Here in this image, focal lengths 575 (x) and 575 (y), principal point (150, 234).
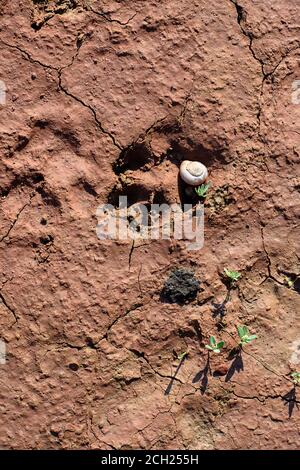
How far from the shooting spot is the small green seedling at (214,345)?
3293 millimetres

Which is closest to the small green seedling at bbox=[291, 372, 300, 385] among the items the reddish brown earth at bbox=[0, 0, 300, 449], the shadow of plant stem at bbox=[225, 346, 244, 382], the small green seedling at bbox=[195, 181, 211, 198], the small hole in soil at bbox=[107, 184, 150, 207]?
the reddish brown earth at bbox=[0, 0, 300, 449]

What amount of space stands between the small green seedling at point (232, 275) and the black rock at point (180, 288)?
0.18 m

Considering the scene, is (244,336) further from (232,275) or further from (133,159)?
(133,159)

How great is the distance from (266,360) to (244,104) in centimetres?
154

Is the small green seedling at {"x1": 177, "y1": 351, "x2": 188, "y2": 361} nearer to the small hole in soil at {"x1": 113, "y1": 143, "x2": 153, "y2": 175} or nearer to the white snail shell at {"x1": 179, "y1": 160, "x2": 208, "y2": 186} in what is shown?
the white snail shell at {"x1": 179, "y1": 160, "x2": 208, "y2": 186}

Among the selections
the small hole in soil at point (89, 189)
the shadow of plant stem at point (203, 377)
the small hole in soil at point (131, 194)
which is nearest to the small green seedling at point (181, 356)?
the shadow of plant stem at point (203, 377)

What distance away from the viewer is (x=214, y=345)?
10.9ft

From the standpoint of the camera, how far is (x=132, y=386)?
3.26 metres

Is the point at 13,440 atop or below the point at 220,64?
below

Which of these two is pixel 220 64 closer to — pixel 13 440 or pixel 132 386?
pixel 132 386

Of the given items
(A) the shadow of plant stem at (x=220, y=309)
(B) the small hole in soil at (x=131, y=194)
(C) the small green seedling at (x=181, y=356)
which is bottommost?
(C) the small green seedling at (x=181, y=356)

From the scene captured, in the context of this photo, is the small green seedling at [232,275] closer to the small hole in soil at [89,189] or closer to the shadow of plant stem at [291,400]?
the shadow of plant stem at [291,400]

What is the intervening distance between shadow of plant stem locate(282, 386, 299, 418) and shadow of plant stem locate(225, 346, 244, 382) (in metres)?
0.31
